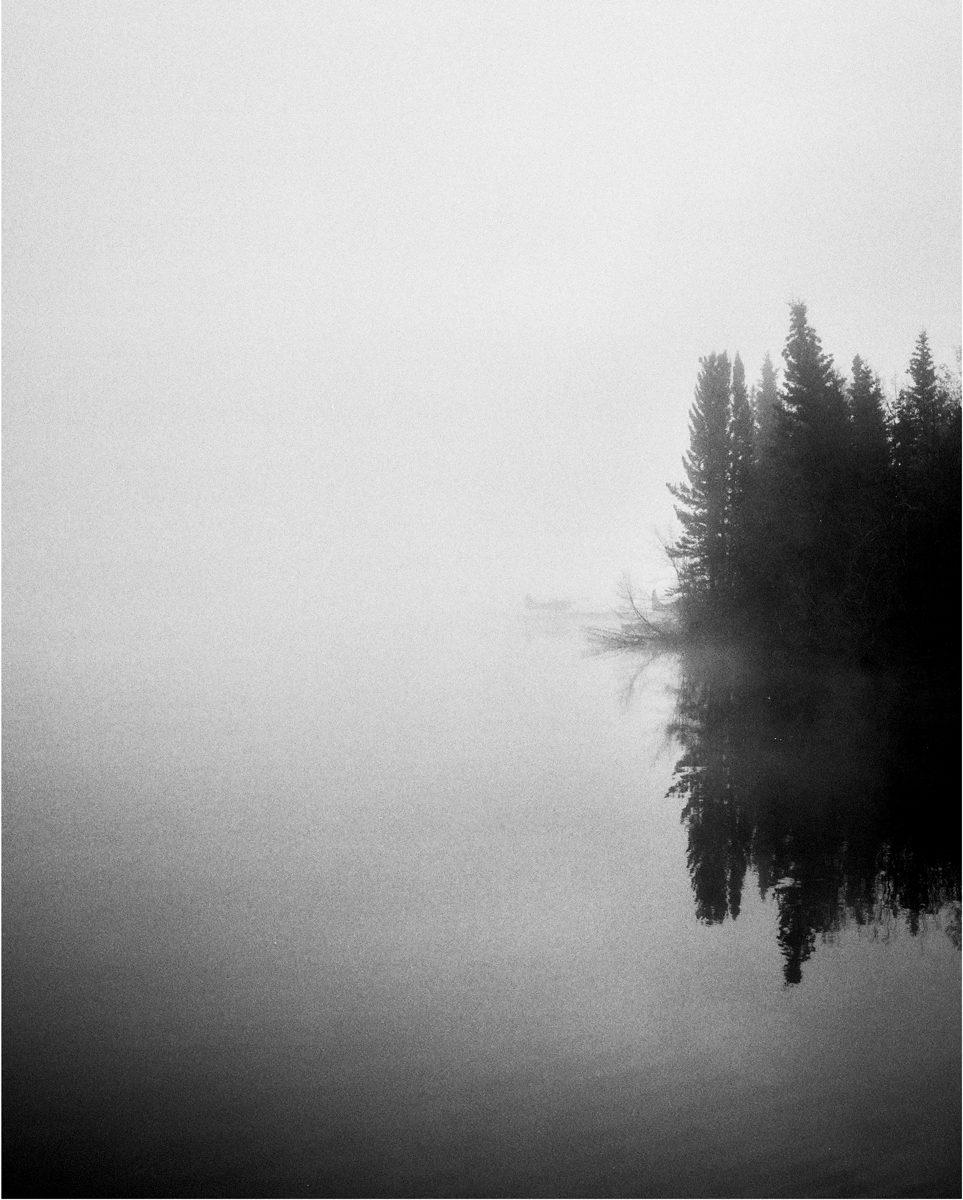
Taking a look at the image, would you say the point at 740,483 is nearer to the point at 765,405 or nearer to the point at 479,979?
the point at 765,405

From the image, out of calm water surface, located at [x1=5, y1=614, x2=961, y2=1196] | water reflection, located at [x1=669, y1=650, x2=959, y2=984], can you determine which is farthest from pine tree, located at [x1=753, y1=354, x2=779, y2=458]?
calm water surface, located at [x1=5, y1=614, x2=961, y2=1196]

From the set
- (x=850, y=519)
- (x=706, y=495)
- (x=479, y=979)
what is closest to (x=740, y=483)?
(x=706, y=495)

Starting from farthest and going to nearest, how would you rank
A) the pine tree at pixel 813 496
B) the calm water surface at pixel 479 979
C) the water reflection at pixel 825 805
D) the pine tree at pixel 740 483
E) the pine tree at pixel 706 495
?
the pine tree at pixel 706 495 < the pine tree at pixel 740 483 < the pine tree at pixel 813 496 < the water reflection at pixel 825 805 < the calm water surface at pixel 479 979

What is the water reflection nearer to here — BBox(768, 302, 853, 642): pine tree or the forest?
the forest

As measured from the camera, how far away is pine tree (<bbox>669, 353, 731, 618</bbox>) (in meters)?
44.3

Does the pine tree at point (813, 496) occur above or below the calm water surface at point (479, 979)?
above

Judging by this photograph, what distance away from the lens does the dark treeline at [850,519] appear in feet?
101

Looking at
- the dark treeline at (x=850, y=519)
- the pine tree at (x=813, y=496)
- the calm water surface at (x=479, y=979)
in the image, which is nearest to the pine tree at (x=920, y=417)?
the dark treeline at (x=850, y=519)

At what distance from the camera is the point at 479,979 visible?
962 cm

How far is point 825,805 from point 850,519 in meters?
21.4

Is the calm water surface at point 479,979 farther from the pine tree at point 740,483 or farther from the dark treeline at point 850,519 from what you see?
the pine tree at point 740,483

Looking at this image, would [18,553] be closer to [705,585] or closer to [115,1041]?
[705,585]

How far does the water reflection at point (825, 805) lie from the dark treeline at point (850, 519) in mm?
4728

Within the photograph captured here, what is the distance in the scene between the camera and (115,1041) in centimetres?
845
